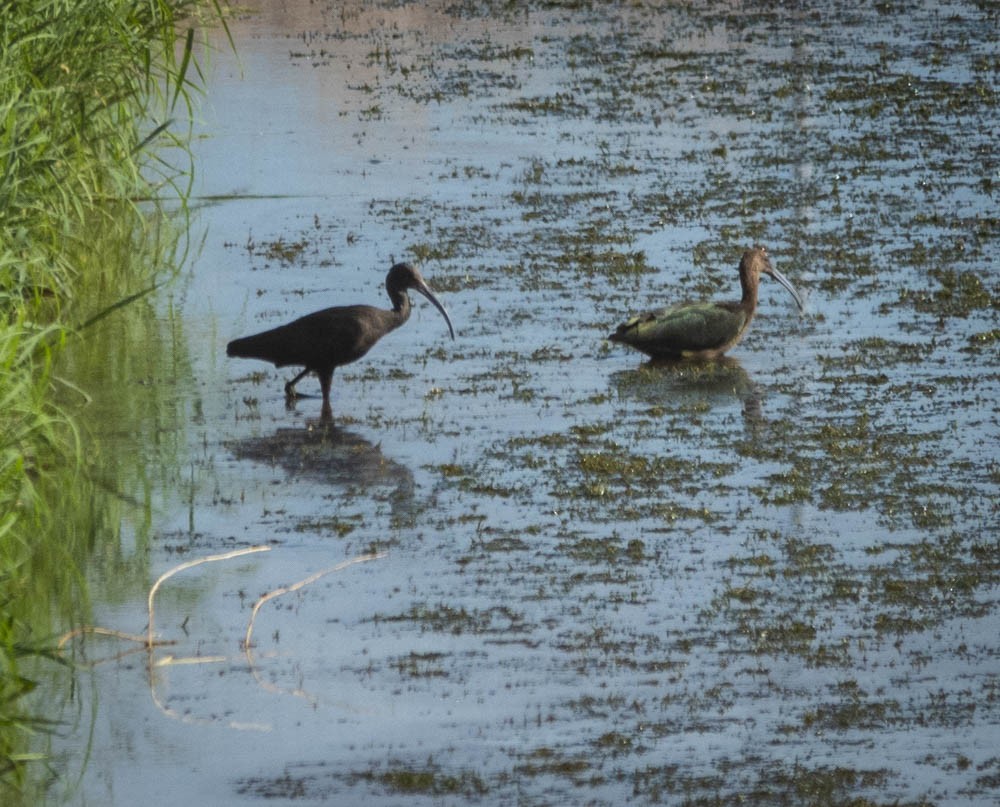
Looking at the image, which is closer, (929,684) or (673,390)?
(929,684)

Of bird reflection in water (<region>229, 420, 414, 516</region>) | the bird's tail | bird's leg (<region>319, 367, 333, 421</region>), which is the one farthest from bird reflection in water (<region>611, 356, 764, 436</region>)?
the bird's tail

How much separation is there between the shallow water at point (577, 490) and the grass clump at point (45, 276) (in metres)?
0.28

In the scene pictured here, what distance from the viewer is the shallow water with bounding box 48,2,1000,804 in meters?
6.99

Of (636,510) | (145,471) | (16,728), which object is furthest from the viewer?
(145,471)

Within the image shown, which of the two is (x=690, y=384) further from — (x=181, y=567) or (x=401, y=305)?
(x=181, y=567)

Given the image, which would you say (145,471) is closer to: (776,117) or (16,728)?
(16,728)

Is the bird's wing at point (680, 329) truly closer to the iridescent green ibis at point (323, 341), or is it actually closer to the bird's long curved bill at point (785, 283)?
the bird's long curved bill at point (785, 283)

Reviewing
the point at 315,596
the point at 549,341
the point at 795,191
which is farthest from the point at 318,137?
the point at 315,596

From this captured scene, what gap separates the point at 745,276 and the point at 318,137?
8.94 meters

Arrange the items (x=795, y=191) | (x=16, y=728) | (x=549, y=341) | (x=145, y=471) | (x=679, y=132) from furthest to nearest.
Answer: (x=679, y=132)
(x=795, y=191)
(x=549, y=341)
(x=145, y=471)
(x=16, y=728)

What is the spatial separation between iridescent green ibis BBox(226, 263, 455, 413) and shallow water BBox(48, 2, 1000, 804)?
25cm

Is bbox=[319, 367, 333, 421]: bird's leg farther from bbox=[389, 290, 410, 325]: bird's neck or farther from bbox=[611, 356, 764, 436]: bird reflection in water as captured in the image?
bbox=[611, 356, 764, 436]: bird reflection in water

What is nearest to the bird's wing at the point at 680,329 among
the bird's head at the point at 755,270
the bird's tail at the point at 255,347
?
the bird's head at the point at 755,270

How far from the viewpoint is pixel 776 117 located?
70.2ft
